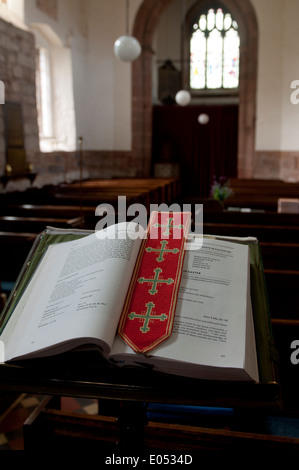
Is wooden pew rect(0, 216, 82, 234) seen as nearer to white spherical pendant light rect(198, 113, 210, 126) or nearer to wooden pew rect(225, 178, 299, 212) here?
wooden pew rect(225, 178, 299, 212)

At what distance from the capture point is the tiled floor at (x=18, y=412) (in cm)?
261

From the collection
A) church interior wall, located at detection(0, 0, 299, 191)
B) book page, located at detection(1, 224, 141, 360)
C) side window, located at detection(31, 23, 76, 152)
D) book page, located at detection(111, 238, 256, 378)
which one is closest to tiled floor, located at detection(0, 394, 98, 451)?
book page, located at detection(1, 224, 141, 360)

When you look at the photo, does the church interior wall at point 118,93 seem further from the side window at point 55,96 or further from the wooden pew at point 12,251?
the wooden pew at point 12,251

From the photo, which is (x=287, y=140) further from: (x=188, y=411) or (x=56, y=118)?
(x=188, y=411)

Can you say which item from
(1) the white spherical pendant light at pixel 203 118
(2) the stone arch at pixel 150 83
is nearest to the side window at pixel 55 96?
(2) the stone arch at pixel 150 83

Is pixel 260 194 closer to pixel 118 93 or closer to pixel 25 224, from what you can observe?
pixel 25 224

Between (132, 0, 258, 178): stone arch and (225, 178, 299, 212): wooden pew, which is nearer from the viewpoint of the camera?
(225, 178, 299, 212): wooden pew

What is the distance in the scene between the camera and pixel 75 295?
898 millimetres

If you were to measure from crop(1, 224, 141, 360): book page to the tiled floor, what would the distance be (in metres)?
1.96

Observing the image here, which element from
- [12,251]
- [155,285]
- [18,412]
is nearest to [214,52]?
[12,251]

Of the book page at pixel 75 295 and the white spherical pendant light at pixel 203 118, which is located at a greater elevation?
the white spherical pendant light at pixel 203 118

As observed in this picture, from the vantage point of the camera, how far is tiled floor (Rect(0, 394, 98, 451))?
103 inches

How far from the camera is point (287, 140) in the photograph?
979 centimetres
